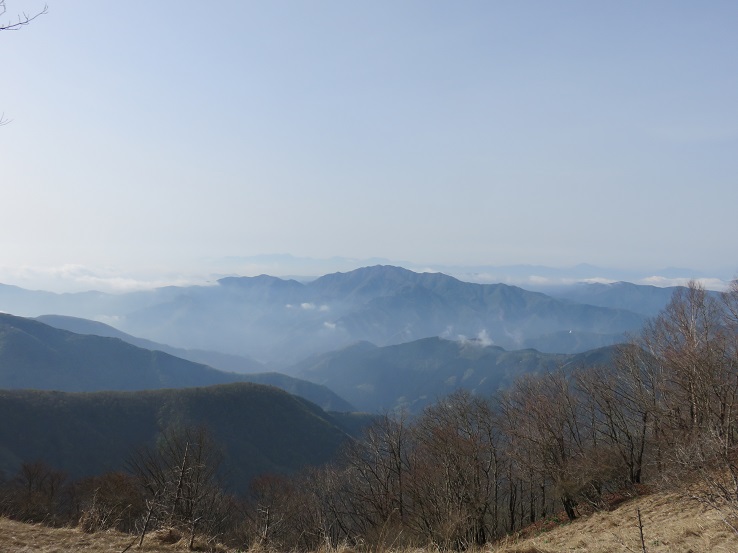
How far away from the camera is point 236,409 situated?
540 ft

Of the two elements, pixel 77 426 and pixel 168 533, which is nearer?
pixel 168 533

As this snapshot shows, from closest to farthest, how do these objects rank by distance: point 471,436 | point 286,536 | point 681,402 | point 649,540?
point 649,540 < point 681,402 < point 471,436 < point 286,536

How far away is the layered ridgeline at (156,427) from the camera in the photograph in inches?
4722

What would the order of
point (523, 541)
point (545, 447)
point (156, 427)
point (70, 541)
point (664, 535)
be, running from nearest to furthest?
1. point (70, 541)
2. point (523, 541)
3. point (664, 535)
4. point (545, 447)
5. point (156, 427)

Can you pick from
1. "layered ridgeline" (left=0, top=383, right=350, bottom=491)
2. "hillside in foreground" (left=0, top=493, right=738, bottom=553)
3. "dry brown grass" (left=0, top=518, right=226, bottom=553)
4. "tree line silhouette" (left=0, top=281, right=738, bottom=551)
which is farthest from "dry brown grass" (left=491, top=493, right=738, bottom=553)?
"layered ridgeline" (left=0, top=383, right=350, bottom=491)

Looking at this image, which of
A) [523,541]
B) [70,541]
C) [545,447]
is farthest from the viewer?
[545,447]

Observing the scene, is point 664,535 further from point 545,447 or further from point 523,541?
point 545,447

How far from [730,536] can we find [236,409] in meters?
171

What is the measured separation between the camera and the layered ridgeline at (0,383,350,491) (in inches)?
4722

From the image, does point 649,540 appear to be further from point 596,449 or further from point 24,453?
point 24,453

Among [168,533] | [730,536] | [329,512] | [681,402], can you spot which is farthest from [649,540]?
[329,512]

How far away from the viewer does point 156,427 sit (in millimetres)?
142500

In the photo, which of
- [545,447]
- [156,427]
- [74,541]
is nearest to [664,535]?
[74,541]

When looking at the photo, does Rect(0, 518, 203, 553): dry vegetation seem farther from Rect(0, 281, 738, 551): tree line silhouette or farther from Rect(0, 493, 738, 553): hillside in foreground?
Rect(0, 281, 738, 551): tree line silhouette
